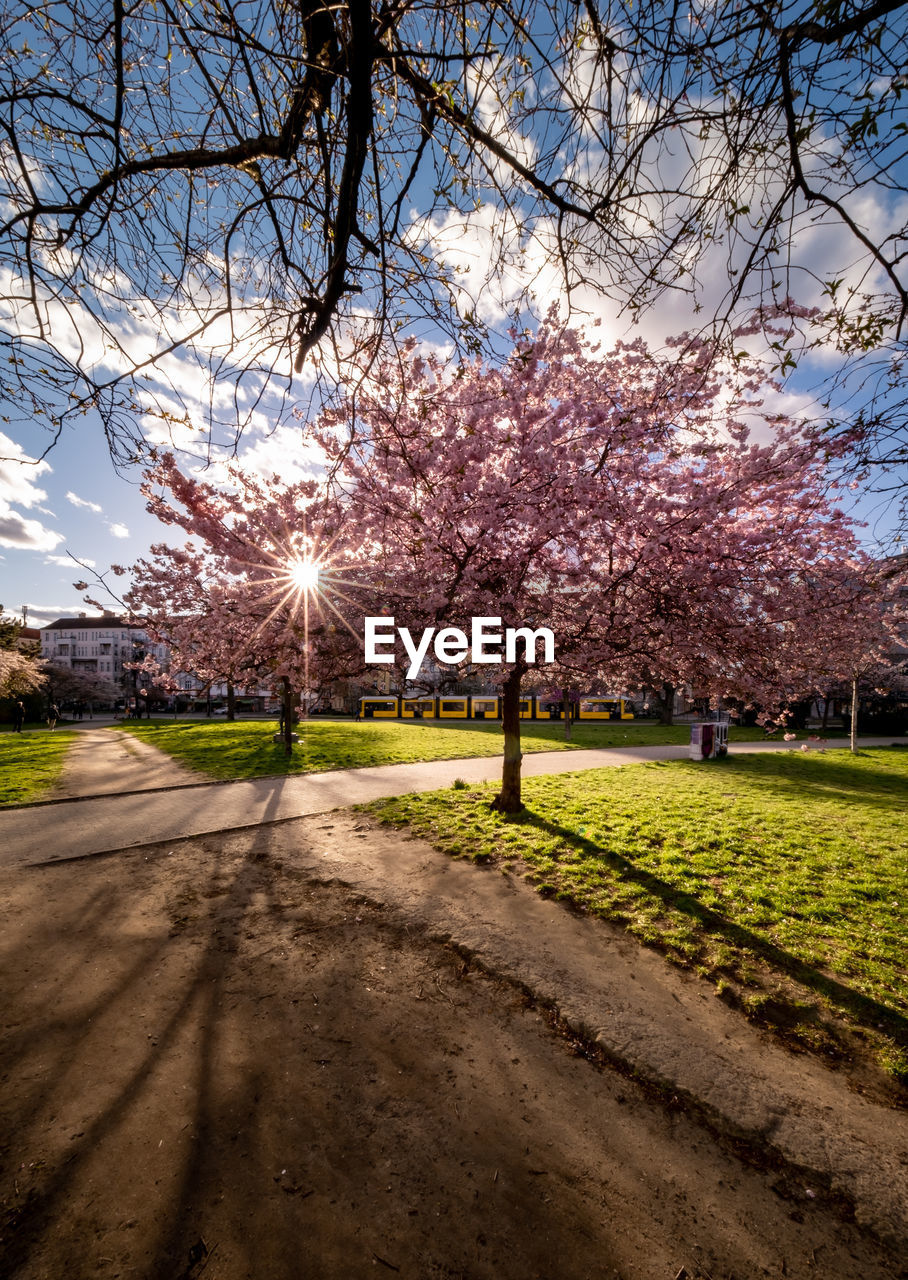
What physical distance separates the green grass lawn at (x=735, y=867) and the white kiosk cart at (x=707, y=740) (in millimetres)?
4325

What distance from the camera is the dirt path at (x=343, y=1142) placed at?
2148mm

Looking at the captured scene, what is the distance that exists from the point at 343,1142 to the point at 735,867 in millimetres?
6448

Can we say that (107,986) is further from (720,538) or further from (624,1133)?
(720,538)

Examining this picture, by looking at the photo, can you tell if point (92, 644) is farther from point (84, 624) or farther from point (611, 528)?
point (611, 528)

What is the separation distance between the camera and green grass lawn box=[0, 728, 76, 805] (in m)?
11.0

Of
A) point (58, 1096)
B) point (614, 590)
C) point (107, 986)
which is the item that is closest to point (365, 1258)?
point (58, 1096)

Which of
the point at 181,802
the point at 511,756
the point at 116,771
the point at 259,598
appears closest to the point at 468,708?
the point at 116,771

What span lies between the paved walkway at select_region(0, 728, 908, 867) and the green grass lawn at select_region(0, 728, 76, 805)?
0.79 meters

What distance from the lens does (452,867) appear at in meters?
6.96

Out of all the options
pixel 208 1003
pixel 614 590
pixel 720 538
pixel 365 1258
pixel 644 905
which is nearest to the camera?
pixel 365 1258

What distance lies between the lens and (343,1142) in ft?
8.81

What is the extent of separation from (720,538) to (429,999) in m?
6.52

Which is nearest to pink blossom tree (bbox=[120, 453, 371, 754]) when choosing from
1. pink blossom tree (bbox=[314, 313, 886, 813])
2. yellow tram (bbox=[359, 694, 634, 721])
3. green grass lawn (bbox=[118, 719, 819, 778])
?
pink blossom tree (bbox=[314, 313, 886, 813])

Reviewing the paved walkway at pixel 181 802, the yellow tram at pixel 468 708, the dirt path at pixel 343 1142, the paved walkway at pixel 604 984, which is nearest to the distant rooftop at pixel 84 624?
the yellow tram at pixel 468 708
